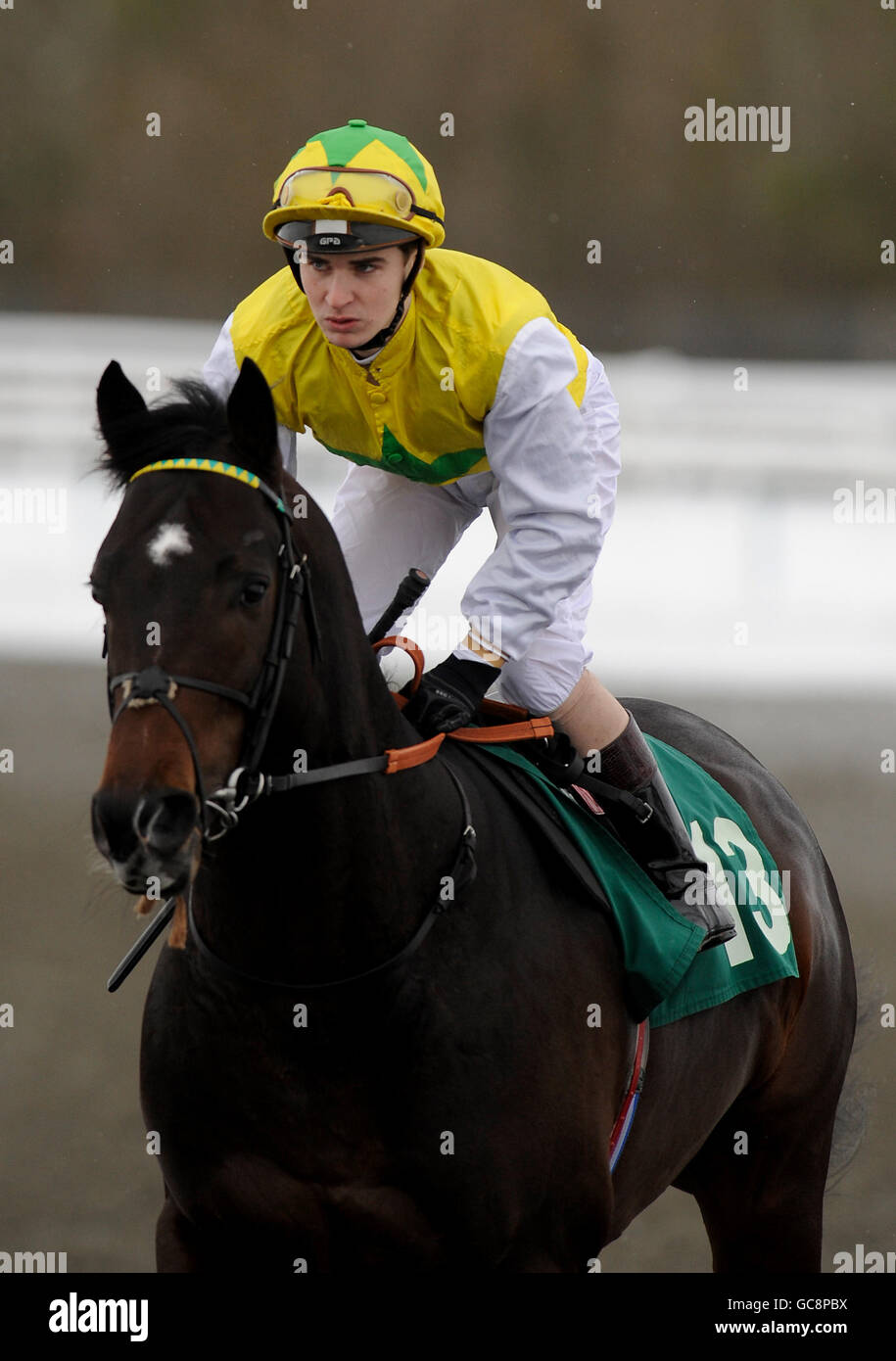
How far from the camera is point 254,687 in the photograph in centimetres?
204

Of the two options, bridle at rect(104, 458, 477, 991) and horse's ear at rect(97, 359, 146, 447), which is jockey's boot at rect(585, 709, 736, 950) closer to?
bridle at rect(104, 458, 477, 991)

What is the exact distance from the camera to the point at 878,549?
444 inches

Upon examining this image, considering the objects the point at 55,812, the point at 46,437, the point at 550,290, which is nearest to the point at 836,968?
the point at 55,812

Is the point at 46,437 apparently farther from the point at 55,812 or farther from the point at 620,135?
the point at 620,135

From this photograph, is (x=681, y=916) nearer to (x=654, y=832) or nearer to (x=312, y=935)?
(x=654, y=832)

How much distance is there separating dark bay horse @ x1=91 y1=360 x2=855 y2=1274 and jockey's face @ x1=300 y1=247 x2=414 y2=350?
35 centimetres

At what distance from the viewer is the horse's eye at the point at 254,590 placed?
6.61 feet

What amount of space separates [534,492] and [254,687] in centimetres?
68

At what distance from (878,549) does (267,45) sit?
486 inches

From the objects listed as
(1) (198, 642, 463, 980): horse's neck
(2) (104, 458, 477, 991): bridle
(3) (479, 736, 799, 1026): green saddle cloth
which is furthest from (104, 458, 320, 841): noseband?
(3) (479, 736, 799, 1026): green saddle cloth

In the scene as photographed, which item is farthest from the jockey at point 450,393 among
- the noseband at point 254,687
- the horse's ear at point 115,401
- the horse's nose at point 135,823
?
the horse's nose at point 135,823

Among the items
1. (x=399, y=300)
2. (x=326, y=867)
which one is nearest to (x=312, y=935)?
(x=326, y=867)

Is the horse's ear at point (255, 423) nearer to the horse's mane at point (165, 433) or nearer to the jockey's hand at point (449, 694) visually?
the horse's mane at point (165, 433)
